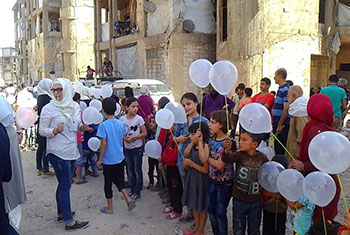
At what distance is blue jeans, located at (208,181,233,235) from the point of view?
309 cm

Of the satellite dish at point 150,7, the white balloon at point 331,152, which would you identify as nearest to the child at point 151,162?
the white balloon at point 331,152

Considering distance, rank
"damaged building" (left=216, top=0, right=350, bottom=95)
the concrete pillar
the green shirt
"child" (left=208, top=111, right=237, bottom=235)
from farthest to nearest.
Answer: the concrete pillar < "damaged building" (left=216, top=0, right=350, bottom=95) < the green shirt < "child" (left=208, top=111, right=237, bottom=235)

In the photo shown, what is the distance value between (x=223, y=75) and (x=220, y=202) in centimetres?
131

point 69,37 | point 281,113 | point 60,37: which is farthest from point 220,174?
point 60,37

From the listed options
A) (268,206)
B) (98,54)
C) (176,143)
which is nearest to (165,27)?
A: (98,54)

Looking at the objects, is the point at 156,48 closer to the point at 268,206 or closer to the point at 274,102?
the point at 274,102

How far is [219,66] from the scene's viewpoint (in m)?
3.33

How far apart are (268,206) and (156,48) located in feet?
42.6

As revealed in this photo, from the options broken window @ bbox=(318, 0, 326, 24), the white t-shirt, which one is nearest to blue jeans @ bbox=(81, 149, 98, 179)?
the white t-shirt

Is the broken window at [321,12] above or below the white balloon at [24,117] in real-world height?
above

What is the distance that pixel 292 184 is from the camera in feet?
7.80

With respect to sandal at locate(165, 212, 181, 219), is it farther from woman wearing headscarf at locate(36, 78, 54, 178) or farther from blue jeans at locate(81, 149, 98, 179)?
woman wearing headscarf at locate(36, 78, 54, 178)

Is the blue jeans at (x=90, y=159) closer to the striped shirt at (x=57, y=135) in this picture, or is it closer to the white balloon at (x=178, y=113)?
the striped shirt at (x=57, y=135)

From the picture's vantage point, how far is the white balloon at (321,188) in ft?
7.06
